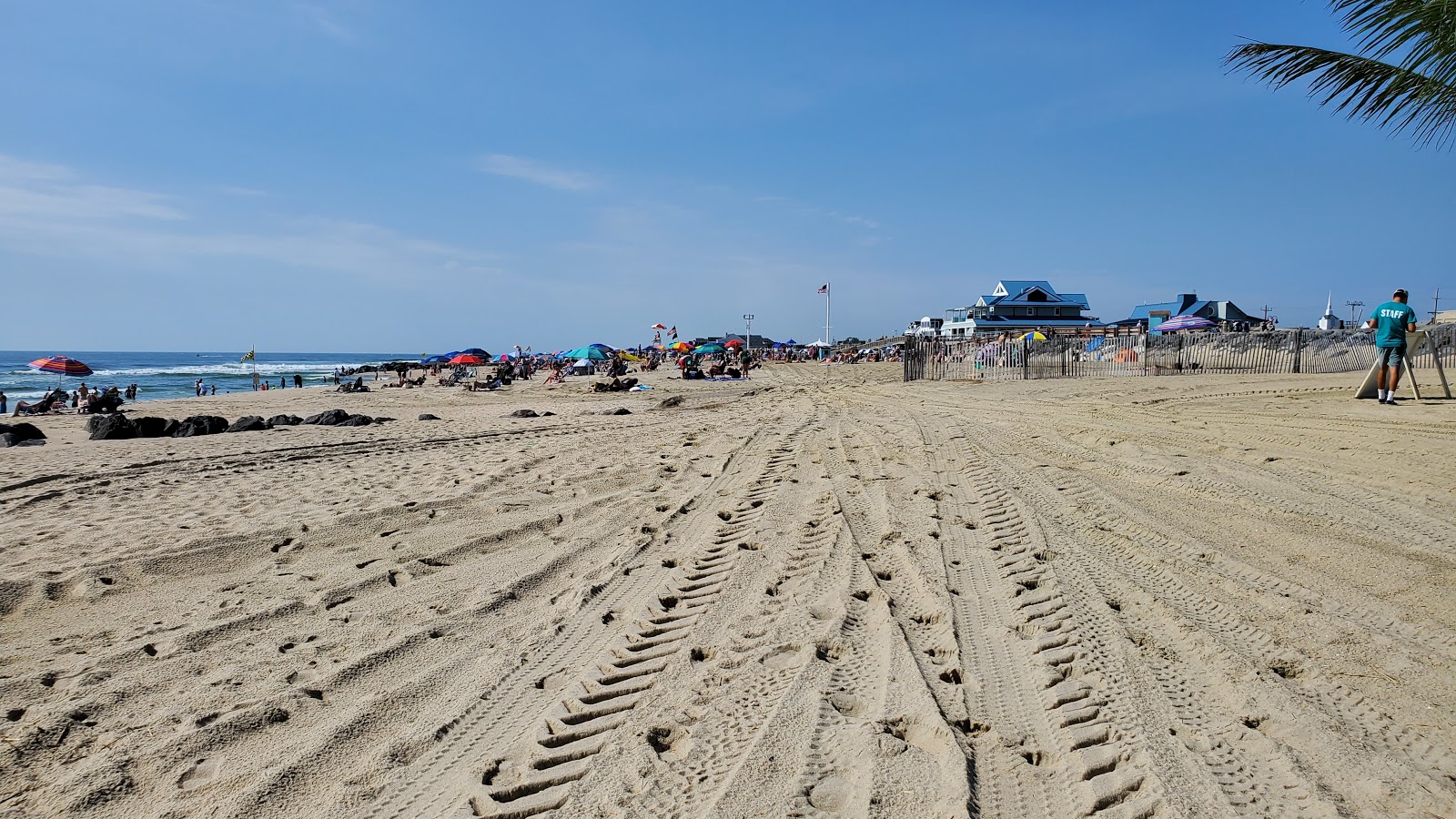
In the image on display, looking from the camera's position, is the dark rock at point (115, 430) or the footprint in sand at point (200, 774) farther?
the dark rock at point (115, 430)

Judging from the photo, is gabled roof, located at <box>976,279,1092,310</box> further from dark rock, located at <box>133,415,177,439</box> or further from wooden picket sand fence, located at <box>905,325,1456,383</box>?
dark rock, located at <box>133,415,177,439</box>

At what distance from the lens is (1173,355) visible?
A: 703 inches

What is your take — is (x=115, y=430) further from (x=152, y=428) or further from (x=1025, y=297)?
(x=1025, y=297)

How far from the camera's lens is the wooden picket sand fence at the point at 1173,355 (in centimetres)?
1731

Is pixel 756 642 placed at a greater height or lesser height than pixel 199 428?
lesser

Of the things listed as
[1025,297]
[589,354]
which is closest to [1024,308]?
[1025,297]

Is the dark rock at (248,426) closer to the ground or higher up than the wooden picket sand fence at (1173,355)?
closer to the ground

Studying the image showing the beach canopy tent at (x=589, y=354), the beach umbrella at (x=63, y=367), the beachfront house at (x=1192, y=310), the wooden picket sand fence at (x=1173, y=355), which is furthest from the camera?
the beachfront house at (x=1192, y=310)

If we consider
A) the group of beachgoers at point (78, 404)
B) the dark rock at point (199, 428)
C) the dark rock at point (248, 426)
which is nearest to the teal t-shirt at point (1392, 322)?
the dark rock at point (248, 426)

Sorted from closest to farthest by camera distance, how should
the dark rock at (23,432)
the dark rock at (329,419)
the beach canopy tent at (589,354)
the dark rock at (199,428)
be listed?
the dark rock at (23,432) < the dark rock at (199,428) < the dark rock at (329,419) < the beach canopy tent at (589,354)

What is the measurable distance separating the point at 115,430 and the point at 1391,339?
16.7 meters

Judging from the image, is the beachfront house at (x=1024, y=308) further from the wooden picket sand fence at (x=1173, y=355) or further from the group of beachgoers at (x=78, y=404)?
the group of beachgoers at (x=78, y=404)

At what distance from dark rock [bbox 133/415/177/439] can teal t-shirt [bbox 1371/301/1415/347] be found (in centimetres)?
1603

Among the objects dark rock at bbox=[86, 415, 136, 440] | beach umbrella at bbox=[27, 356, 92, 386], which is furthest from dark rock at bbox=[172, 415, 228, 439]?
beach umbrella at bbox=[27, 356, 92, 386]
